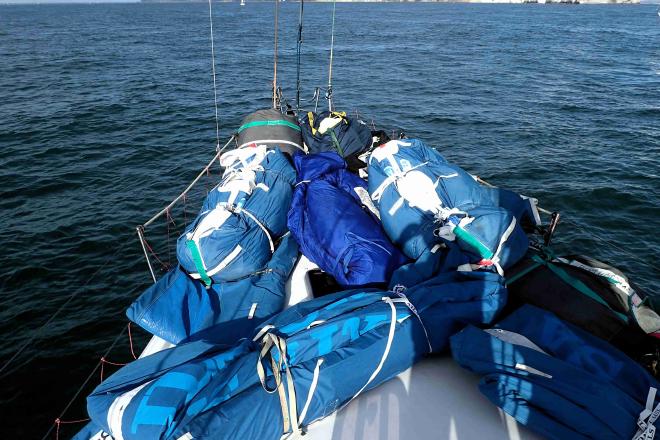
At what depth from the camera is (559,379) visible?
8.18ft

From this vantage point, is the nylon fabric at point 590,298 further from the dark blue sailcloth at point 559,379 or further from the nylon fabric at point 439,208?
the dark blue sailcloth at point 559,379

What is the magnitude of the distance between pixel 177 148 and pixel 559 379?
14.4 meters

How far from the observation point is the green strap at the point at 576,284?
3278mm

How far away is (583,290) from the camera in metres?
3.43

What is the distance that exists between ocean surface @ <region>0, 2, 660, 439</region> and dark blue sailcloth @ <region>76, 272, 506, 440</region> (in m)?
3.79

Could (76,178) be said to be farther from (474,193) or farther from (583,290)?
(583,290)

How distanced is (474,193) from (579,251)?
6406 mm

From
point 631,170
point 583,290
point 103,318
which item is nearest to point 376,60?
point 631,170

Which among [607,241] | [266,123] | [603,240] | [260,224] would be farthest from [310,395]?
[607,241]

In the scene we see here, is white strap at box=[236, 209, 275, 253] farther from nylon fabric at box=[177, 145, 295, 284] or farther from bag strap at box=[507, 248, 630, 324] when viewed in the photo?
bag strap at box=[507, 248, 630, 324]

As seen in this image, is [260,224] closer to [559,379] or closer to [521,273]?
[521,273]

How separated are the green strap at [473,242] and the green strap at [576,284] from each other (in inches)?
23.5

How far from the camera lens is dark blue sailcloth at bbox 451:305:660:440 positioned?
2275mm

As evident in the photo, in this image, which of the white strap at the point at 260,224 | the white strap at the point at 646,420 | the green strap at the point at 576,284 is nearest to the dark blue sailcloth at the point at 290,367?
the green strap at the point at 576,284
